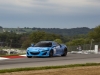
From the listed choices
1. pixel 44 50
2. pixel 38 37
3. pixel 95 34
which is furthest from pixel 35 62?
pixel 95 34

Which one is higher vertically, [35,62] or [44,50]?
[44,50]

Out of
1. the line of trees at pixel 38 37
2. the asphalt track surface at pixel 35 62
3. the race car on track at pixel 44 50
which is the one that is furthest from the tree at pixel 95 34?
the asphalt track surface at pixel 35 62

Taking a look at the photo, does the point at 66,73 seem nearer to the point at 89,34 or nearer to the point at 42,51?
the point at 42,51

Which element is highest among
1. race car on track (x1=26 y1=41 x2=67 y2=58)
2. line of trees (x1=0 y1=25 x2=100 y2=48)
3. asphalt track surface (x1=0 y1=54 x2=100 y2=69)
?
line of trees (x1=0 y1=25 x2=100 y2=48)

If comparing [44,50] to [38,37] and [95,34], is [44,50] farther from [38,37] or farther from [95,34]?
[95,34]

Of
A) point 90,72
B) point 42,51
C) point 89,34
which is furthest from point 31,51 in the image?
point 89,34

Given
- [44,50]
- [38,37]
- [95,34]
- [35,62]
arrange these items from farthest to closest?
1. [95,34]
2. [38,37]
3. [44,50]
4. [35,62]

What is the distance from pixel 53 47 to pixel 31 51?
1.95 metres

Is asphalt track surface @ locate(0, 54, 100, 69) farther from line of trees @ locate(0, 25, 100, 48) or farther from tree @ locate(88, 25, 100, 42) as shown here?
tree @ locate(88, 25, 100, 42)

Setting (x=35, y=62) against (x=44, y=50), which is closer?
(x=35, y=62)

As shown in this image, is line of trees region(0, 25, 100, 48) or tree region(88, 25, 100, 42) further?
tree region(88, 25, 100, 42)

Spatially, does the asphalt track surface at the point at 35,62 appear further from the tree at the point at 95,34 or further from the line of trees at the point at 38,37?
the tree at the point at 95,34

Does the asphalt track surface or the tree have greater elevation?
the tree

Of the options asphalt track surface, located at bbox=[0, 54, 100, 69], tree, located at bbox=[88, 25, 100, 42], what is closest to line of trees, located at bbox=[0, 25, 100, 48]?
tree, located at bbox=[88, 25, 100, 42]
